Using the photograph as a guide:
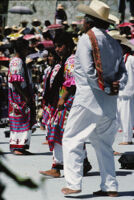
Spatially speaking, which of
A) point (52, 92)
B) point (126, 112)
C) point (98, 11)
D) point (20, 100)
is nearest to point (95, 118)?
point (98, 11)

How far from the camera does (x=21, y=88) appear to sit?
828cm

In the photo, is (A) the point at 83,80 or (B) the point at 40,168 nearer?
(A) the point at 83,80

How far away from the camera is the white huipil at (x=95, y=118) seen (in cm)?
486

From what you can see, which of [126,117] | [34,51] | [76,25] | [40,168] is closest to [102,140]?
[40,168]

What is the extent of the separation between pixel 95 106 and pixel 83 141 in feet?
1.14

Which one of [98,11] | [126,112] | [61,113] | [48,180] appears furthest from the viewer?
[126,112]

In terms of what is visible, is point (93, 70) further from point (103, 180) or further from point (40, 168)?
point (40, 168)

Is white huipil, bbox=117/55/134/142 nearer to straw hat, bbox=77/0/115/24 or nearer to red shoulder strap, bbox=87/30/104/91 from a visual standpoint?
straw hat, bbox=77/0/115/24

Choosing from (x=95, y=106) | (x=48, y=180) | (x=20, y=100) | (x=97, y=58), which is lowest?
(x=48, y=180)

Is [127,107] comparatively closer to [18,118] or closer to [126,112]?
[126,112]

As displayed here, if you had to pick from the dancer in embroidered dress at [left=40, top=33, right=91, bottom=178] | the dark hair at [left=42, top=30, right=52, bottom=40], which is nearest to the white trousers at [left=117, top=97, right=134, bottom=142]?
the dancer in embroidered dress at [left=40, top=33, right=91, bottom=178]

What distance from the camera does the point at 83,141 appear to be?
4.97 metres

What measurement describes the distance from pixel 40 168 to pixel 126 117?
389 cm

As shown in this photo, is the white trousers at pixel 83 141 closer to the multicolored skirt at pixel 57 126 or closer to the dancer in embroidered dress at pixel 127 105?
the multicolored skirt at pixel 57 126
